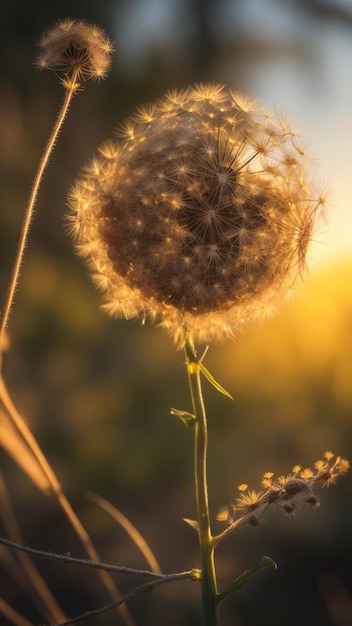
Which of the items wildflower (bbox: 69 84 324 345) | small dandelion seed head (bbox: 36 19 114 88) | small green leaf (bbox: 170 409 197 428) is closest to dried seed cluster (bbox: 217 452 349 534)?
small green leaf (bbox: 170 409 197 428)

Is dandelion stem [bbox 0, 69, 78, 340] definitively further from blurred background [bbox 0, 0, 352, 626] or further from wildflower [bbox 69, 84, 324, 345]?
blurred background [bbox 0, 0, 352, 626]

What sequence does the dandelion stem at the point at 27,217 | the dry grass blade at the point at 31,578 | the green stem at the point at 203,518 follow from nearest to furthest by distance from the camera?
the dandelion stem at the point at 27,217 < the green stem at the point at 203,518 < the dry grass blade at the point at 31,578

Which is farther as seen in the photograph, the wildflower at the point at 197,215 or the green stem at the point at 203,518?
the wildflower at the point at 197,215

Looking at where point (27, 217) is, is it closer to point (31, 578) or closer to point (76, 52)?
point (76, 52)

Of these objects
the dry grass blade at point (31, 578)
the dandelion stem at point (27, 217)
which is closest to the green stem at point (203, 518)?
the dandelion stem at point (27, 217)

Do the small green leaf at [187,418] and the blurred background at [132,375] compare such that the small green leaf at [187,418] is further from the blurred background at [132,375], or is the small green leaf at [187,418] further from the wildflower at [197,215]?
the blurred background at [132,375]

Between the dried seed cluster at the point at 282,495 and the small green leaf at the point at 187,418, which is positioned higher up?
the small green leaf at the point at 187,418

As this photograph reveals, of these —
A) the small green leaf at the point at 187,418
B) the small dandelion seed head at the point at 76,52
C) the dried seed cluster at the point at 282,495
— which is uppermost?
the small dandelion seed head at the point at 76,52
